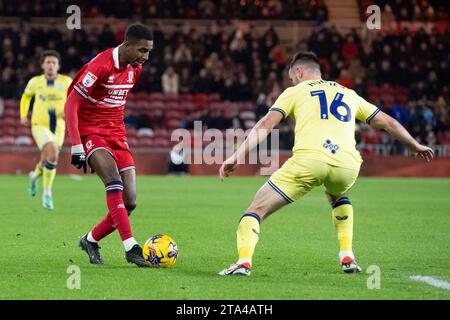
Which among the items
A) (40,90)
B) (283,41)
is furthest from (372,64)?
(40,90)

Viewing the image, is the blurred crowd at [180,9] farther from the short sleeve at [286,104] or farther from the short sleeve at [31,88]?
the short sleeve at [286,104]

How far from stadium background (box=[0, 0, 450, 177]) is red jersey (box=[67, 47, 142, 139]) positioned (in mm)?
16830

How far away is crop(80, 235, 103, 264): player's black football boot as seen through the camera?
27.8ft

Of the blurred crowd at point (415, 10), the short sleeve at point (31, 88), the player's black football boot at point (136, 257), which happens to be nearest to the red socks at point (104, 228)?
the player's black football boot at point (136, 257)

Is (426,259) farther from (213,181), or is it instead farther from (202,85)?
(202,85)

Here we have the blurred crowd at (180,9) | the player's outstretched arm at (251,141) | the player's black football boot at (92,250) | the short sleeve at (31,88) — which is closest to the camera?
the player's outstretched arm at (251,141)

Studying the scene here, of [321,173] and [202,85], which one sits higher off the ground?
[202,85]

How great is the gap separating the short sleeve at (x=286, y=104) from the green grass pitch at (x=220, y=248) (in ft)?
4.50

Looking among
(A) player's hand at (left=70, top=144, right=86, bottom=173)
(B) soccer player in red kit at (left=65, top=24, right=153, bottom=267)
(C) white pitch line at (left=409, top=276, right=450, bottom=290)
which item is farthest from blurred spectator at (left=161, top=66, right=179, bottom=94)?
→ (C) white pitch line at (left=409, top=276, right=450, bottom=290)

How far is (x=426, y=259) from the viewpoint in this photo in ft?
29.4

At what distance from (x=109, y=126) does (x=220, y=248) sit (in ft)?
6.52

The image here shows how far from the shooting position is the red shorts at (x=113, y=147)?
8.54 metres

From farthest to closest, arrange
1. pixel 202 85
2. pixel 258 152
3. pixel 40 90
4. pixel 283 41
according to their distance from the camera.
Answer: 1. pixel 283 41
2. pixel 202 85
3. pixel 258 152
4. pixel 40 90

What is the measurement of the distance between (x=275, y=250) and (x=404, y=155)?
18.1 metres
